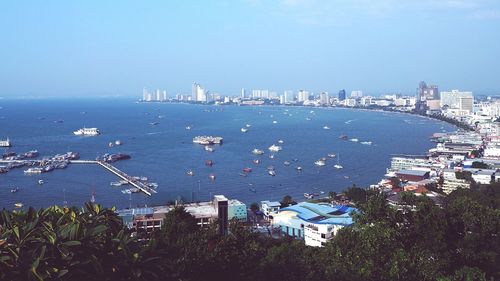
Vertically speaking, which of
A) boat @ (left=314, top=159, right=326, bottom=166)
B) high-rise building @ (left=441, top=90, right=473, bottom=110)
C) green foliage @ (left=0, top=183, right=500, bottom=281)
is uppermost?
high-rise building @ (left=441, top=90, right=473, bottom=110)

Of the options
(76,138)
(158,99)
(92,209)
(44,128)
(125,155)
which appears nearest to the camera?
(92,209)

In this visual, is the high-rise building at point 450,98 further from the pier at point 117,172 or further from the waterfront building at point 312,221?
the waterfront building at point 312,221

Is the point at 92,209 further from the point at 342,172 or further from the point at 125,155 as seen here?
the point at 125,155

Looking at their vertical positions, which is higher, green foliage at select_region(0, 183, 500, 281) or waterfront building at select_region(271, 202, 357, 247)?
green foliage at select_region(0, 183, 500, 281)

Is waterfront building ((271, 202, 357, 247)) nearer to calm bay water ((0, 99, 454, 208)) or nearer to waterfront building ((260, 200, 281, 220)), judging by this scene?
waterfront building ((260, 200, 281, 220))

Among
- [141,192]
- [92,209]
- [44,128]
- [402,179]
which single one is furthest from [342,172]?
[44,128]

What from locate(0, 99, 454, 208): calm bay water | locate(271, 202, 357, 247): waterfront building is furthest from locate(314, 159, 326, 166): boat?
locate(271, 202, 357, 247): waterfront building

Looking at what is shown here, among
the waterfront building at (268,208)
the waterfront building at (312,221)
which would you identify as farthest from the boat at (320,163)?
the waterfront building at (312,221)

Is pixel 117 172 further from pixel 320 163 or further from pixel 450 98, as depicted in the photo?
pixel 450 98

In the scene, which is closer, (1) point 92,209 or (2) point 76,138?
(1) point 92,209
